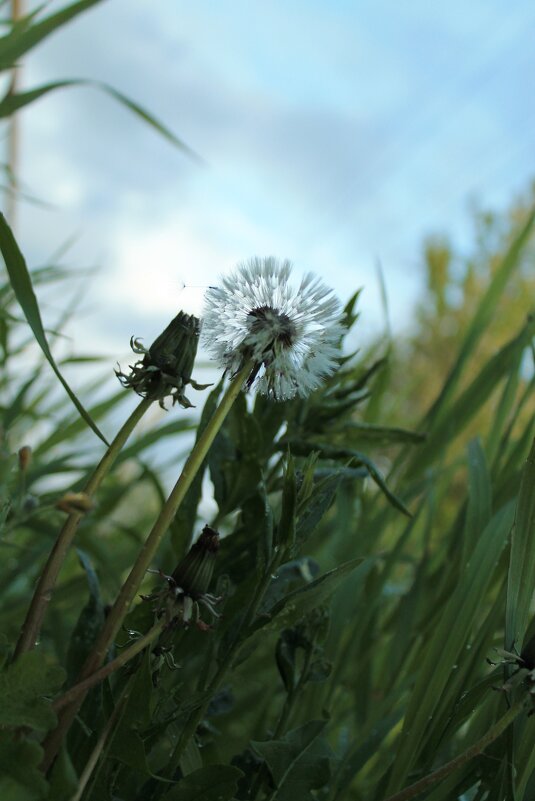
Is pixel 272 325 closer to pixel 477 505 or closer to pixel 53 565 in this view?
pixel 53 565

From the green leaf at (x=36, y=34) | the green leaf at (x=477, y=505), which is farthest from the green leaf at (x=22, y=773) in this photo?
the green leaf at (x=36, y=34)

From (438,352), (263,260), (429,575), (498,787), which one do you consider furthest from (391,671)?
(438,352)

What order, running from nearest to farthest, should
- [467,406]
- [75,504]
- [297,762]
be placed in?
1. [75,504]
2. [297,762]
3. [467,406]

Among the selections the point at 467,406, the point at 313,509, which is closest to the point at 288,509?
the point at 313,509

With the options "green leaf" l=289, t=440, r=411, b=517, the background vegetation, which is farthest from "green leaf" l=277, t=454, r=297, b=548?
"green leaf" l=289, t=440, r=411, b=517

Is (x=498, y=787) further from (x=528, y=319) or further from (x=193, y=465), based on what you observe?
(x=528, y=319)
